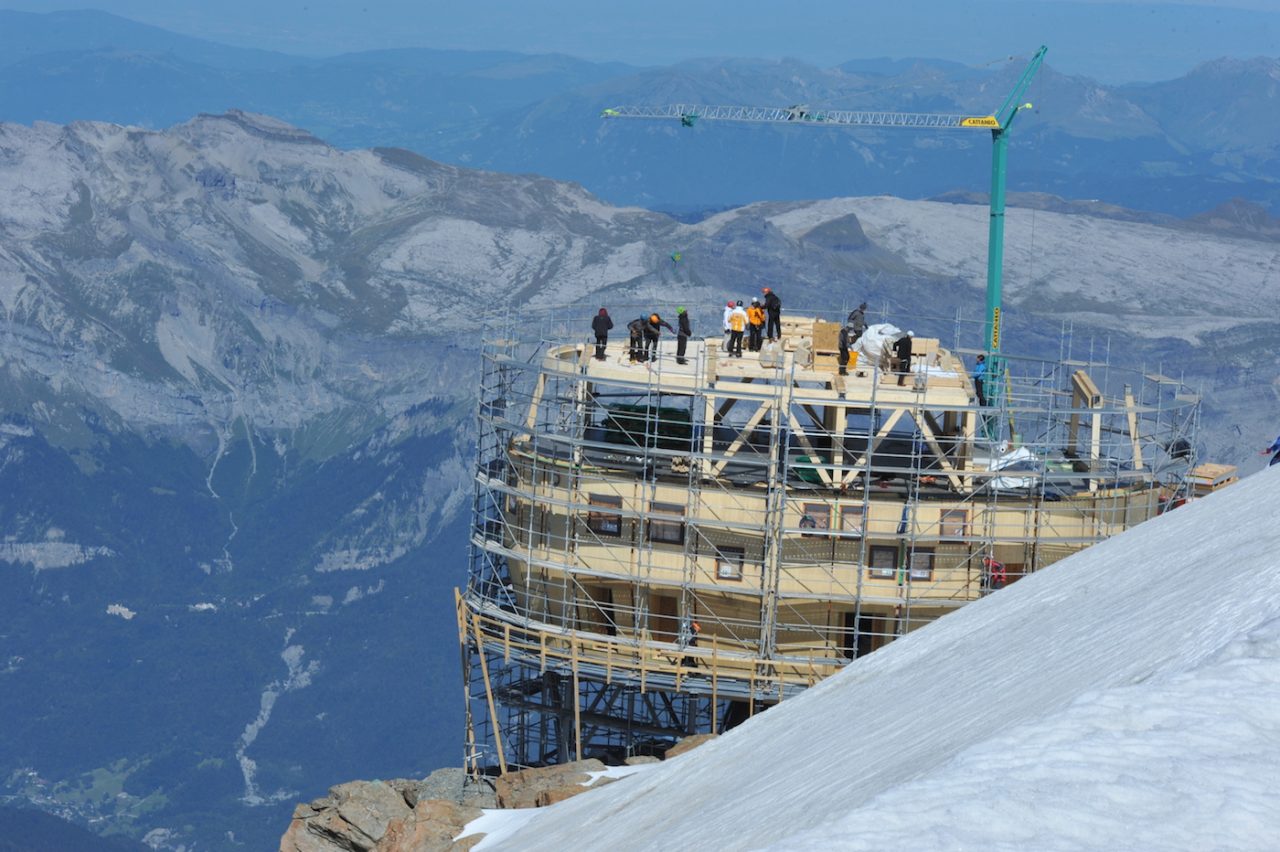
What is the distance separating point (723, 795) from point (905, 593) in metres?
26.4

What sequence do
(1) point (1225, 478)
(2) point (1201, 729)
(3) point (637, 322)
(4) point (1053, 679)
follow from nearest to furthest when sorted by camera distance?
(2) point (1201, 729), (4) point (1053, 679), (3) point (637, 322), (1) point (1225, 478)

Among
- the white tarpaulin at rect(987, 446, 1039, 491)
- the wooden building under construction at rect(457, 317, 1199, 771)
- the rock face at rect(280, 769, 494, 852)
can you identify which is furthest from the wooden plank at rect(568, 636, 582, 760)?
the white tarpaulin at rect(987, 446, 1039, 491)

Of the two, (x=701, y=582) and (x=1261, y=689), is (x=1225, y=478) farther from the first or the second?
(x=1261, y=689)

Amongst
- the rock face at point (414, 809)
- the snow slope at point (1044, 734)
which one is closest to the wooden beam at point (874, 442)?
the rock face at point (414, 809)

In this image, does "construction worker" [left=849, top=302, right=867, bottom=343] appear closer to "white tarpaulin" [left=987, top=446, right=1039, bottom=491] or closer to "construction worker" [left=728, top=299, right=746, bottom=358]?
"construction worker" [left=728, top=299, right=746, bottom=358]

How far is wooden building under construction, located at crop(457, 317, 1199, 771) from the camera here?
196 ft

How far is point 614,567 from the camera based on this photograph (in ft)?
200

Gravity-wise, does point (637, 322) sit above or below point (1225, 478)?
above

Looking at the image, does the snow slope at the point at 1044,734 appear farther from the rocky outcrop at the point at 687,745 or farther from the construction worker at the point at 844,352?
the construction worker at the point at 844,352

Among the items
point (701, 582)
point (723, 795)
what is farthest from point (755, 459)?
point (723, 795)

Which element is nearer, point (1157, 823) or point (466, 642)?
point (1157, 823)

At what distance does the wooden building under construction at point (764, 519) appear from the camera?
59.8 meters

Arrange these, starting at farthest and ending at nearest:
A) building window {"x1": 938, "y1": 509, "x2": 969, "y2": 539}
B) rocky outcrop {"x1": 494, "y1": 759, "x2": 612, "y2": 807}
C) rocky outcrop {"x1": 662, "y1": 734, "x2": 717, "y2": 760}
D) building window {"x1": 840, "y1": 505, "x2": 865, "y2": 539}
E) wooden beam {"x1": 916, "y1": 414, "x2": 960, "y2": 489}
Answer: building window {"x1": 938, "y1": 509, "x2": 969, "y2": 539}
building window {"x1": 840, "y1": 505, "x2": 865, "y2": 539}
wooden beam {"x1": 916, "y1": 414, "x2": 960, "y2": 489}
rocky outcrop {"x1": 662, "y1": 734, "x2": 717, "y2": 760}
rocky outcrop {"x1": 494, "y1": 759, "x2": 612, "y2": 807}

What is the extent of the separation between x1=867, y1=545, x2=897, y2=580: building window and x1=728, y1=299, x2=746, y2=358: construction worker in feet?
27.8
